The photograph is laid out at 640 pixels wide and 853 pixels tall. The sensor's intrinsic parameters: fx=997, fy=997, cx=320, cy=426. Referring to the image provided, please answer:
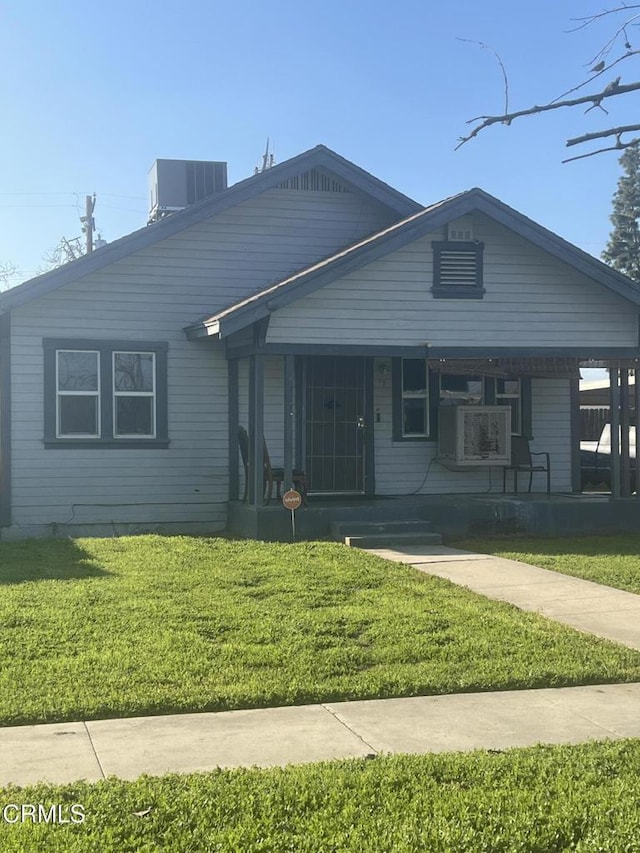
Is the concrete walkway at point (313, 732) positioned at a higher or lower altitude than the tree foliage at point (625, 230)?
lower

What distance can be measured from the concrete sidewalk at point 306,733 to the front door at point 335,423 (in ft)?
30.6

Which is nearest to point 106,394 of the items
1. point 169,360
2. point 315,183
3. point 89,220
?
point 169,360


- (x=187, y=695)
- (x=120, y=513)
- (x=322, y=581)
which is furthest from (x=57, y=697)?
(x=120, y=513)

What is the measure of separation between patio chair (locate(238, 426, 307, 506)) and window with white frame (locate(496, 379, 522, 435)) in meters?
3.84

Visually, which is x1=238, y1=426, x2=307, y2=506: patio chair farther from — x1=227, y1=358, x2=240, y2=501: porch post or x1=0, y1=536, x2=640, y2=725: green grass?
x1=0, y1=536, x2=640, y2=725: green grass

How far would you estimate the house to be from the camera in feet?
44.8

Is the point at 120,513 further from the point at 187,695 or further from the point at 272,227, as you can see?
the point at 187,695

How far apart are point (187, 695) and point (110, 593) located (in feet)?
10.3

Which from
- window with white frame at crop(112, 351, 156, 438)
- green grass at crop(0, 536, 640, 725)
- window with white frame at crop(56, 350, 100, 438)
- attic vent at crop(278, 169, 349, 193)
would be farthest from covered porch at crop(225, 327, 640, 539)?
green grass at crop(0, 536, 640, 725)

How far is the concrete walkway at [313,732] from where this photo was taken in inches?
195

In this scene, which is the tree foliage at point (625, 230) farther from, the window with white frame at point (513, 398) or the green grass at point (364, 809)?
the green grass at point (364, 809)

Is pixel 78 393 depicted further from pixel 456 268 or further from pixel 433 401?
pixel 456 268

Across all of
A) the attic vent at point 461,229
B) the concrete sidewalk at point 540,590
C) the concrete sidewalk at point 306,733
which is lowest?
the concrete sidewalk at point 306,733

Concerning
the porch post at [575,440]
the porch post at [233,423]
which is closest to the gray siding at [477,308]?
the porch post at [233,423]
